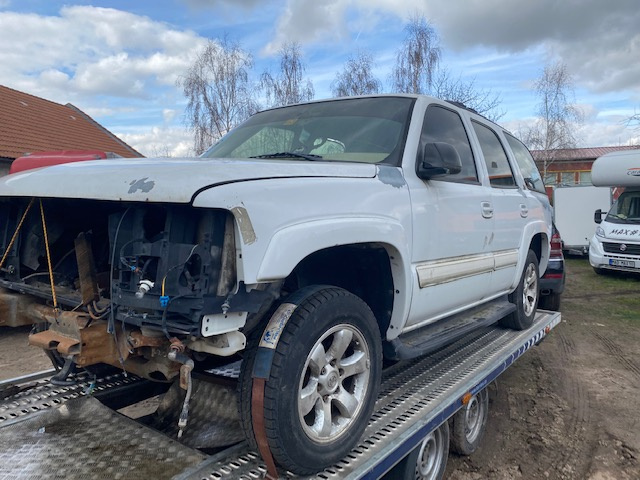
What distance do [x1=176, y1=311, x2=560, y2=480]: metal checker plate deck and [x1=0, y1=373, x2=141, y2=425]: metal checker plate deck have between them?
1.24 m

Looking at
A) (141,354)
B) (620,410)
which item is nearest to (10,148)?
(141,354)

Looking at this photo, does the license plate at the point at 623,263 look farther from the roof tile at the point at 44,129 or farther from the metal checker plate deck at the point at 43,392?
the roof tile at the point at 44,129

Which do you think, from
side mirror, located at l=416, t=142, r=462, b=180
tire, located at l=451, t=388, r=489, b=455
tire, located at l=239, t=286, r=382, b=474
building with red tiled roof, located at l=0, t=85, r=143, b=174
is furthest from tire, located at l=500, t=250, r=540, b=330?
building with red tiled roof, located at l=0, t=85, r=143, b=174

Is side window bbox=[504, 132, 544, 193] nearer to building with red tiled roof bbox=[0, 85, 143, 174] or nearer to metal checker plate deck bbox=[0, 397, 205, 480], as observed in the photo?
metal checker plate deck bbox=[0, 397, 205, 480]

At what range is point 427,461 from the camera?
3051mm

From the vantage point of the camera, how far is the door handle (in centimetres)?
366

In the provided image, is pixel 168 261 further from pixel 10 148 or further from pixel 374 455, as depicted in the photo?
pixel 10 148

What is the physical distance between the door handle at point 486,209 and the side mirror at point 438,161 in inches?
31.4

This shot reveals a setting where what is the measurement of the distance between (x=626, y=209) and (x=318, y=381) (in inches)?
475

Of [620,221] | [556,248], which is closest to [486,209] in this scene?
[556,248]

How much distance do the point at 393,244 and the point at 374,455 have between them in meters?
1.01

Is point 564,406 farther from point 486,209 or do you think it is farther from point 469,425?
point 486,209

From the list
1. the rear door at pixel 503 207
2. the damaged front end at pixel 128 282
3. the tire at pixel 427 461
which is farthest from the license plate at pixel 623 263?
the damaged front end at pixel 128 282

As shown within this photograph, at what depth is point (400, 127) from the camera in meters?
3.14
